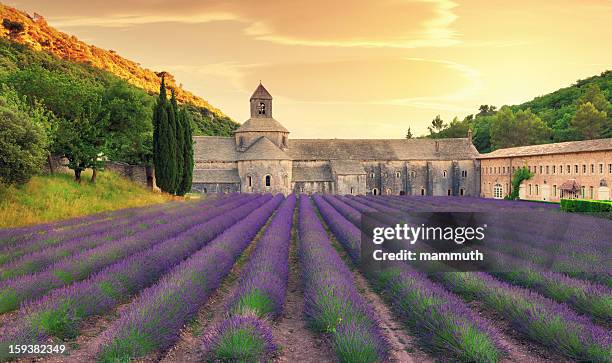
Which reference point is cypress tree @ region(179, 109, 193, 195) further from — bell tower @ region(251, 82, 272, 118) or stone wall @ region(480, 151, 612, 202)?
stone wall @ region(480, 151, 612, 202)

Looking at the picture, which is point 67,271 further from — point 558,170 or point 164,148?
point 558,170

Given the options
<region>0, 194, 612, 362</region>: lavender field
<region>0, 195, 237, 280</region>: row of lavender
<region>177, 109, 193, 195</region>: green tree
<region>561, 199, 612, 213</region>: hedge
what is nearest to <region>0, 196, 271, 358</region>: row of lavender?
<region>0, 194, 612, 362</region>: lavender field

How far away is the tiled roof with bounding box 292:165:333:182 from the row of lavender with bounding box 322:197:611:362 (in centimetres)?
4002

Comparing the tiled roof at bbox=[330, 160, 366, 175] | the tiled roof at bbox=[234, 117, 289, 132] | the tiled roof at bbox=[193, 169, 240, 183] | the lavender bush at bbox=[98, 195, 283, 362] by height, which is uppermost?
the tiled roof at bbox=[234, 117, 289, 132]

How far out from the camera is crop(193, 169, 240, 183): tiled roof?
44844 mm

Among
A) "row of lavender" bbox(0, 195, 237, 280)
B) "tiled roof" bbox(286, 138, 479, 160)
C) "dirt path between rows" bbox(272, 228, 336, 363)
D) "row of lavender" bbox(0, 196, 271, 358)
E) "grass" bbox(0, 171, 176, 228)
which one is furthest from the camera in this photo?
"tiled roof" bbox(286, 138, 479, 160)

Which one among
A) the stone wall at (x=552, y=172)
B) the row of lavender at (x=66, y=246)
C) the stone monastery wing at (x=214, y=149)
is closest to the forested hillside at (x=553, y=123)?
the stone wall at (x=552, y=172)

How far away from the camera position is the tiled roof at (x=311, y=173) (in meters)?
47.5

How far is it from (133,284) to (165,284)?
1.15m

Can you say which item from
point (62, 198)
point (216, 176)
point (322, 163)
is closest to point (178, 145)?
point (62, 198)

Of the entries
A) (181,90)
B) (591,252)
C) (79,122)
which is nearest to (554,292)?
(591,252)

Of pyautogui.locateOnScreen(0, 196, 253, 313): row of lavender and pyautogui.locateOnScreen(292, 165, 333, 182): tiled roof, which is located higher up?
pyautogui.locateOnScreen(292, 165, 333, 182): tiled roof

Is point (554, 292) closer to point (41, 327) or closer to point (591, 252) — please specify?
point (591, 252)

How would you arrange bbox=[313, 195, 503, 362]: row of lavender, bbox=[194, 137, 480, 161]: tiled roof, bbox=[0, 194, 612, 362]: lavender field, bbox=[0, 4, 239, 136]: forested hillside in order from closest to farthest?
bbox=[313, 195, 503, 362]: row of lavender < bbox=[0, 194, 612, 362]: lavender field < bbox=[194, 137, 480, 161]: tiled roof < bbox=[0, 4, 239, 136]: forested hillside
